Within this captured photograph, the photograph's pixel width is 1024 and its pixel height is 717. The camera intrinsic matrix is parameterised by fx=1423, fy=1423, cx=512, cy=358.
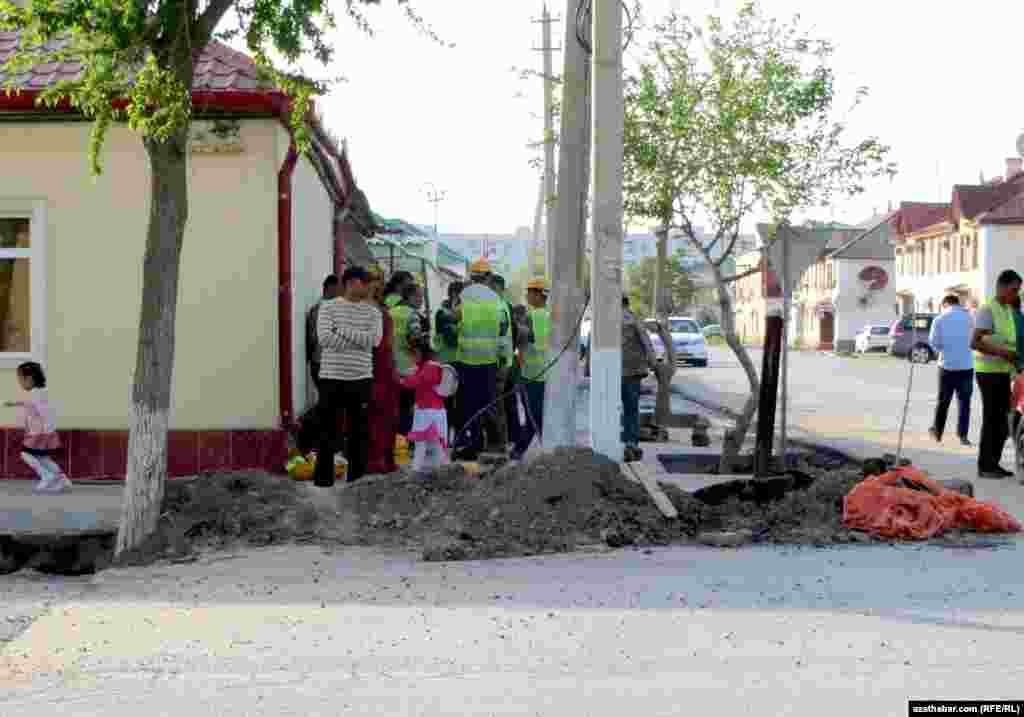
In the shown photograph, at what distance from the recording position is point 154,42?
8.81 metres

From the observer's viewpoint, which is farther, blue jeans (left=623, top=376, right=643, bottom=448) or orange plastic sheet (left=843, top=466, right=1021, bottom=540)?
blue jeans (left=623, top=376, right=643, bottom=448)

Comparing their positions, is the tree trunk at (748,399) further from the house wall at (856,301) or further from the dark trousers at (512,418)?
the house wall at (856,301)

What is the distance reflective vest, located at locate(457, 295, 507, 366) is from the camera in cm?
1295

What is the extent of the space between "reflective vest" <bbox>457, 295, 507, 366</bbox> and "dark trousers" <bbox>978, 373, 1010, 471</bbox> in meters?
4.43

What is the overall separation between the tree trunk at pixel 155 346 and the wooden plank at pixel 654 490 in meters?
3.28

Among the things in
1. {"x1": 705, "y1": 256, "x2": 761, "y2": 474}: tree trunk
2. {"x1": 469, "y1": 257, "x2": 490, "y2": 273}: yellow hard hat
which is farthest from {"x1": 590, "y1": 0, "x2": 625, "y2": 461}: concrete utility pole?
{"x1": 705, "y1": 256, "x2": 761, "y2": 474}: tree trunk

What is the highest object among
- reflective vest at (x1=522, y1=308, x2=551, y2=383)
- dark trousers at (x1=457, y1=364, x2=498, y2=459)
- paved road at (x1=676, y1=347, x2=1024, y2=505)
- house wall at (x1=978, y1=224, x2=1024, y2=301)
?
house wall at (x1=978, y1=224, x2=1024, y2=301)

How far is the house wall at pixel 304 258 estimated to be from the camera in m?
13.1

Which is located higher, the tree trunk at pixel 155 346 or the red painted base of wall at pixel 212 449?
the tree trunk at pixel 155 346

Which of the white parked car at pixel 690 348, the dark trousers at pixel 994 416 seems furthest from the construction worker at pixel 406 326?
the white parked car at pixel 690 348

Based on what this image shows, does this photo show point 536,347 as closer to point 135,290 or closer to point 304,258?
point 304,258

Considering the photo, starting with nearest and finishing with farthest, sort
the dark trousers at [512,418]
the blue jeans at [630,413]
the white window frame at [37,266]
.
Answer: the white window frame at [37,266]
the dark trousers at [512,418]
the blue jeans at [630,413]

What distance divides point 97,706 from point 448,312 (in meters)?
8.18

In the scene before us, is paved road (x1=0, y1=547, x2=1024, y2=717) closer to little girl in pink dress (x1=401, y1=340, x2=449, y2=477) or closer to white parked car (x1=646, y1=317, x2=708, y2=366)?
little girl in pink dress (x1=401, y1=340, x2=449, y2=477)
